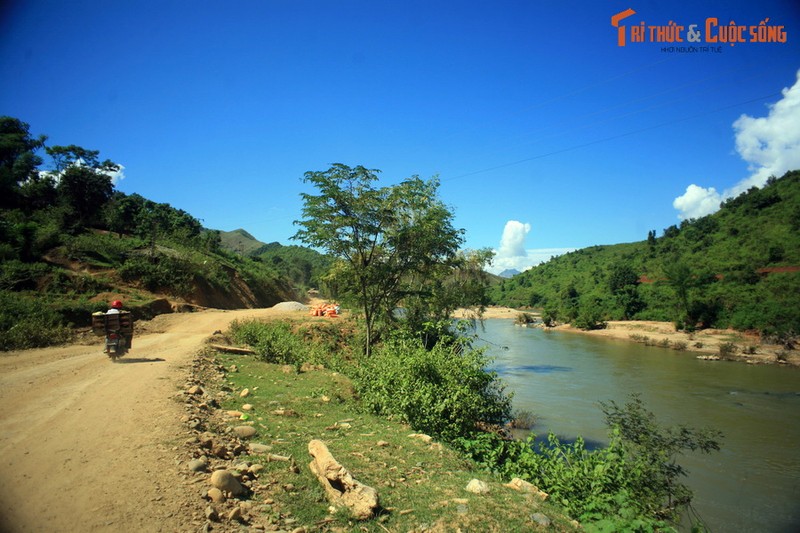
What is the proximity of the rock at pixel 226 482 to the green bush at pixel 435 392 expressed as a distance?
4.02m

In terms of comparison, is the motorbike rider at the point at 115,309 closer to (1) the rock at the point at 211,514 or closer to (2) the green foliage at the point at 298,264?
(2) the green foliage at the point at 298,264

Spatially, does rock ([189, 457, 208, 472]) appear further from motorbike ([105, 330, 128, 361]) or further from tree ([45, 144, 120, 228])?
tree ([45, 144, 120, 228])

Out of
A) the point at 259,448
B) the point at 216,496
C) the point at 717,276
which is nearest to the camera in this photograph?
the point at 216,496

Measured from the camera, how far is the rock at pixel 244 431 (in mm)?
5922

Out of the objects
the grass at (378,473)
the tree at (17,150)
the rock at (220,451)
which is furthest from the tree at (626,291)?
the tree at (17,150)

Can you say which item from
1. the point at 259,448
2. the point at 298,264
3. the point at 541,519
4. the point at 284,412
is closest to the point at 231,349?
the point at 284,412

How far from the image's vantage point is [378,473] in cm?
535

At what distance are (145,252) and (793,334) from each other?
159 ft

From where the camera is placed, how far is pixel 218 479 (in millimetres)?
4133

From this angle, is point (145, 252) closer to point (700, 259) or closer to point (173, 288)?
point (173, 288)

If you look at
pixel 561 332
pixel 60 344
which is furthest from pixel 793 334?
pixel 60 344

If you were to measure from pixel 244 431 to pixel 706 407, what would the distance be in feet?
63.3

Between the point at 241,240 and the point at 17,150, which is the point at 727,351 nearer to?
the point at 17,150

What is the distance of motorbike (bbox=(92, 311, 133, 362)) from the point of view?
31.4 feet
